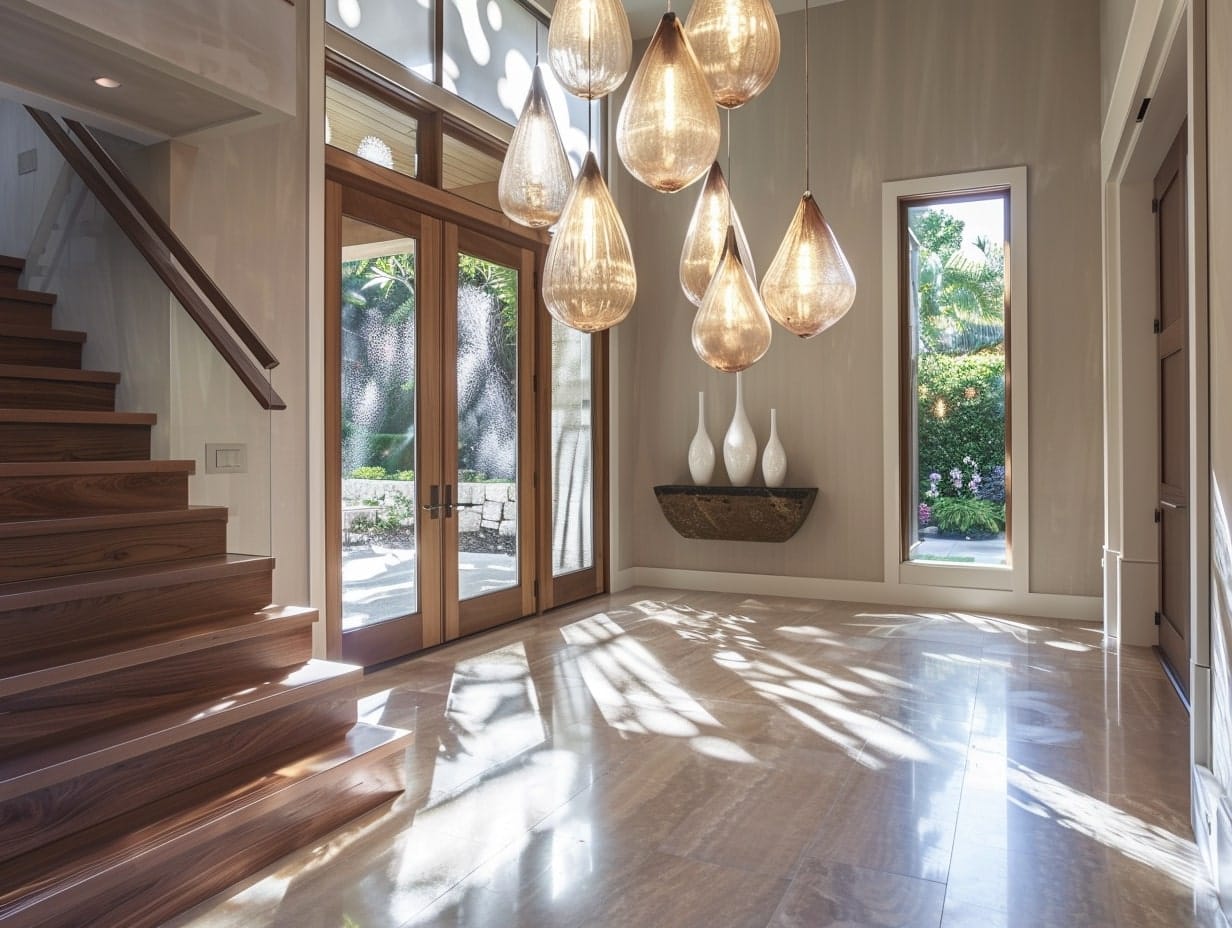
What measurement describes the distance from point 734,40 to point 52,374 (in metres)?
2.57

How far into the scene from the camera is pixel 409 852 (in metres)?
2.35

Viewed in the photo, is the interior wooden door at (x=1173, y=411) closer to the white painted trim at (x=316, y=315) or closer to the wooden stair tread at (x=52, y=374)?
the white painted trim at (x=316, y=315)

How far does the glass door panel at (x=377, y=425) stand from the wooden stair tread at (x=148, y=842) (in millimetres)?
1840

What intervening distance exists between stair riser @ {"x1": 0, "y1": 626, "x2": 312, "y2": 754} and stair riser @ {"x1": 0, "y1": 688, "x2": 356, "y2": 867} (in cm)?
8

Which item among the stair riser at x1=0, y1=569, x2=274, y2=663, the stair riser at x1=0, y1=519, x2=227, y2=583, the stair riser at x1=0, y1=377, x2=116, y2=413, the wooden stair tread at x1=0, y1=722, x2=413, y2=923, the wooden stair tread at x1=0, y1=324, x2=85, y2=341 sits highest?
the wooden stair tread at x1=0, y1=324, x2=85, y2=341

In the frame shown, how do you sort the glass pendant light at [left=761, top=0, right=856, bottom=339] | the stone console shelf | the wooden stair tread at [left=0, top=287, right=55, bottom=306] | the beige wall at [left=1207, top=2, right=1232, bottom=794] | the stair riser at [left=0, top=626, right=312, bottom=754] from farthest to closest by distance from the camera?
the stone console shelf < the wooden stair tread at [left=0, top=287, right=55, bottom=306] < the glass pendant light at [left=761, top=0, right=856, bottom=339] < the beige wall at [left=1207, top=2, right=1232, bottom=794] < the stair riser at [left=0, top=626, right=312, bottom=754]

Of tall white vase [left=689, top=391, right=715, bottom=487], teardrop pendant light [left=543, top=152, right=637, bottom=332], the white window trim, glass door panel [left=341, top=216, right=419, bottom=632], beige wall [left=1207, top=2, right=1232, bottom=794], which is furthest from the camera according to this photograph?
tall white vase [left=689, top=391, right=715, bottom=487]

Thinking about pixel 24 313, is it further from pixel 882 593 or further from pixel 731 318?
pixel 882 593

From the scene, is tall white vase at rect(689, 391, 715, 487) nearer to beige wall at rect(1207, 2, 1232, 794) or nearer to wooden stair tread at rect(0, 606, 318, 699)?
wooden stair tread at rect(0, 606, 318, 699)

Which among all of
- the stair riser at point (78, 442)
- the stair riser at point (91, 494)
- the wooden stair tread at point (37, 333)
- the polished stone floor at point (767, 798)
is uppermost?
the wooden stair tread at point (37, 333)

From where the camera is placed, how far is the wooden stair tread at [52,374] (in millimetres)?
3070

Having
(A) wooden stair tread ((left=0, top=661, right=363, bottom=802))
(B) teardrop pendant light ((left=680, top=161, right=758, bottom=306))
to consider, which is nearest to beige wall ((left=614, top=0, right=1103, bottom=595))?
(B) teardrop pendant light ((left=680, top=161, right=758, bottom=306))

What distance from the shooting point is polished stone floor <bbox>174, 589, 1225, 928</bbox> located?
82.8 inches

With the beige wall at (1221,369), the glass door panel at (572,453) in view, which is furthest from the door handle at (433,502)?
the beige wall at (1221,369)
